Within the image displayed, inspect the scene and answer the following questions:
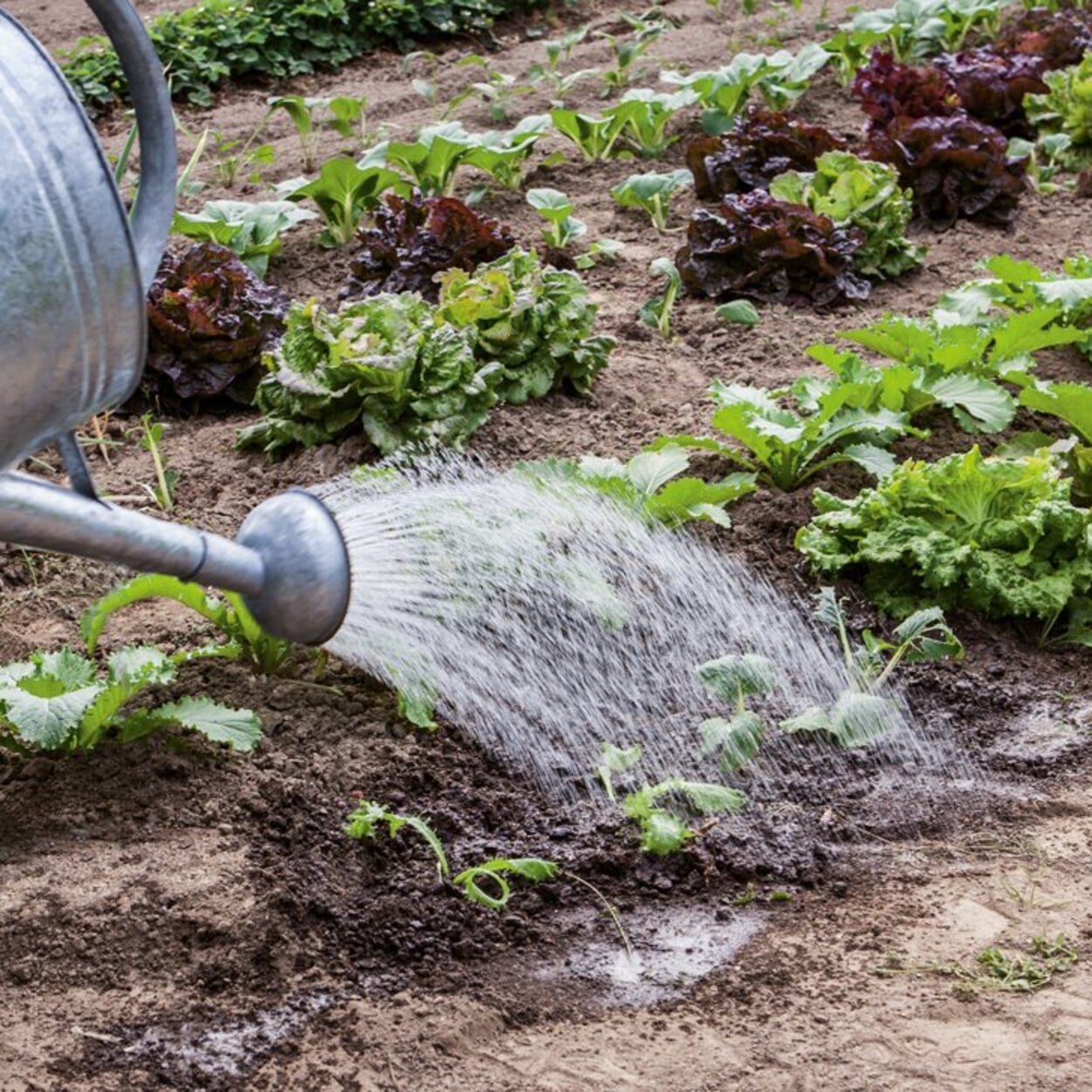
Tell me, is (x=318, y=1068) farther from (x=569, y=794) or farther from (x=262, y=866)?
(x=569, y=794)

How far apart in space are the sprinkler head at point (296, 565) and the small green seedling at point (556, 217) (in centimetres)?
313

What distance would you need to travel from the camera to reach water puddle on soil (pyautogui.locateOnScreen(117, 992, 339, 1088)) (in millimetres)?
2404

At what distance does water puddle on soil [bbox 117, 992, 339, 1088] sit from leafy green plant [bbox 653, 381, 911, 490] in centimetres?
170

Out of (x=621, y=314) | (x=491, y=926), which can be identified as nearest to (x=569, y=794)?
(x=491, y=926)

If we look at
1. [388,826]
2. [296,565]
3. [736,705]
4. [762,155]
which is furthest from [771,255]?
[296,565]

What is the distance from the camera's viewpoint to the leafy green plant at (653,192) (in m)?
5.56

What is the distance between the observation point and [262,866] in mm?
2797

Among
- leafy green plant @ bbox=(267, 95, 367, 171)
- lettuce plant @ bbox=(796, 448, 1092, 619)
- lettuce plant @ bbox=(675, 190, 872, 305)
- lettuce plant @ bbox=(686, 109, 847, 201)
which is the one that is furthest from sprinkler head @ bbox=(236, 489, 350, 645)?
leafy green plant @ bbox=(267, 95, 367, 171)

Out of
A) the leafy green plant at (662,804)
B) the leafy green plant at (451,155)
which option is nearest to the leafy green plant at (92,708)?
the leafy green plant at (662,804)

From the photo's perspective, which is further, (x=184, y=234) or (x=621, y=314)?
(x=184, y=234)

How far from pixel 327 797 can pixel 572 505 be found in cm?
91

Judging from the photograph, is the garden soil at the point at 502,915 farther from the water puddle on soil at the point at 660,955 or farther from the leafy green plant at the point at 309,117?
the leafy green plant at the point at 309,117

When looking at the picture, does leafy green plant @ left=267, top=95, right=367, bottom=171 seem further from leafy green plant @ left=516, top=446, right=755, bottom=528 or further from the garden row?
leafy green plant @ left=516, top=446, right=755, bottom=528

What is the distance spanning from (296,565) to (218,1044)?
2.58 ft
